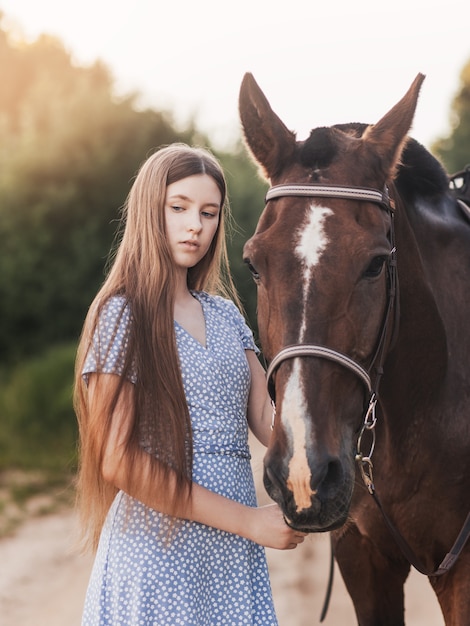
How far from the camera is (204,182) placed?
8.11ft

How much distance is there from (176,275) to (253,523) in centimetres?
79

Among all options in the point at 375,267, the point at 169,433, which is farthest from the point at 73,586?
the point at 375,267

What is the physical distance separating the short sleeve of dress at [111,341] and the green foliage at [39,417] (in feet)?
21.9

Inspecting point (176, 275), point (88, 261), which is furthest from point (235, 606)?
point (88, 261)

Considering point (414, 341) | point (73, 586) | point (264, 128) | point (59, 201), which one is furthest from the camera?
point (59, 201)

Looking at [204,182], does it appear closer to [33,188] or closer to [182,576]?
[182,576]

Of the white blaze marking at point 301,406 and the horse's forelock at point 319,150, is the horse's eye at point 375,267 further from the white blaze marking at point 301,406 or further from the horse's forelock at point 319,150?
the horse's forelock at point 319,150

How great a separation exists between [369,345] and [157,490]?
0.69 m

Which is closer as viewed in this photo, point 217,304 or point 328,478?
point 328,478

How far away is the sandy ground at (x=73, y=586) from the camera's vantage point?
5.15 metres

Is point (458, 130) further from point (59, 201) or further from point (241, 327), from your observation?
point (241, 327)

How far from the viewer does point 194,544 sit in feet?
7.66

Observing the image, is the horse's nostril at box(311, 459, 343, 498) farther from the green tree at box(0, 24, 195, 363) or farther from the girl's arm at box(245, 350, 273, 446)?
the green tree at box(0, 24, 195, 363)

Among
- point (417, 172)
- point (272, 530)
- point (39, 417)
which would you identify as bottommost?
point (39, 417)
